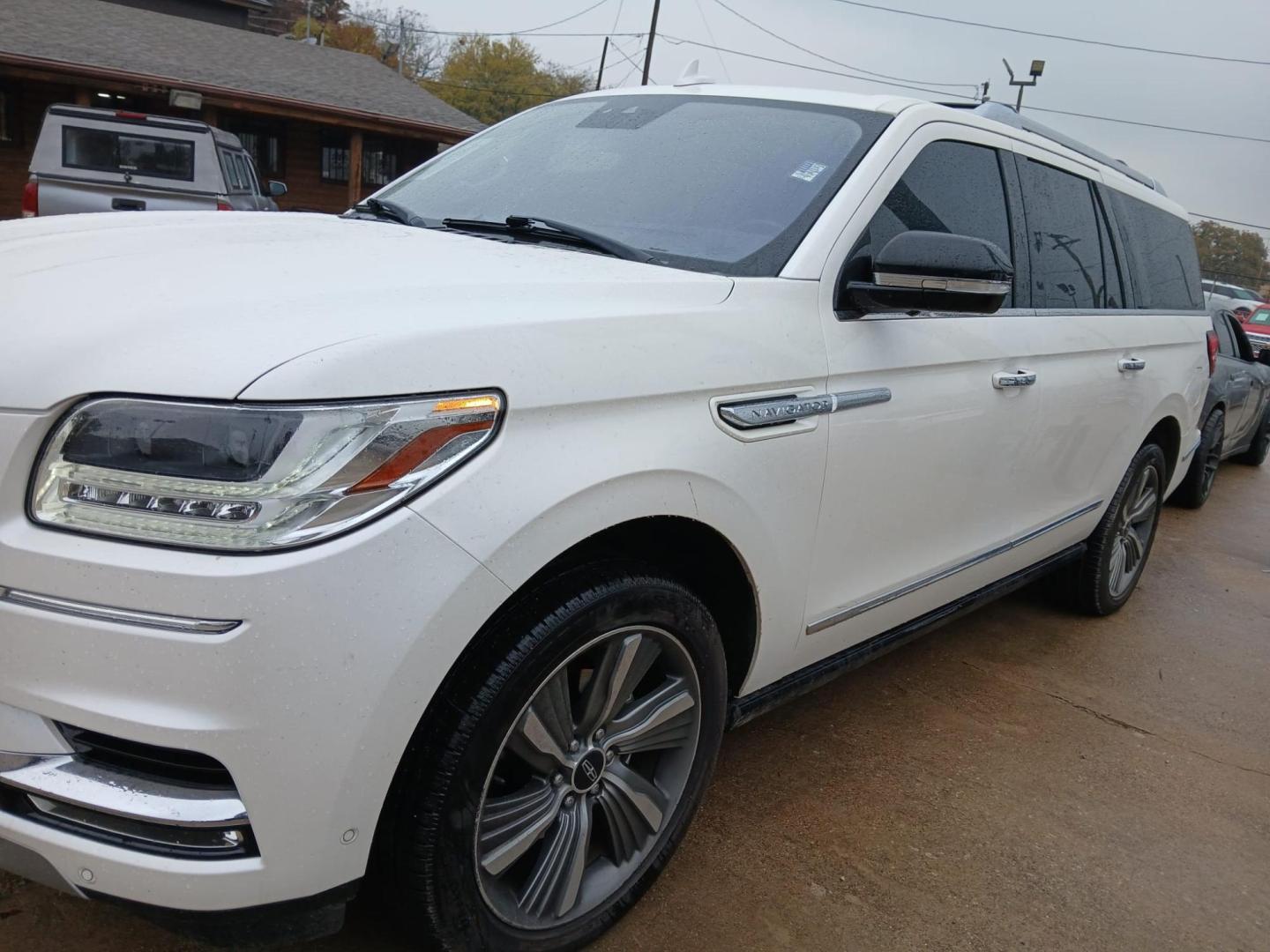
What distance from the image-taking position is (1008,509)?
11.5 feet

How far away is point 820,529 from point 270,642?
1418 mm

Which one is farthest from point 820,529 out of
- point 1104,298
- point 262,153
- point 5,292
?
point 262,153

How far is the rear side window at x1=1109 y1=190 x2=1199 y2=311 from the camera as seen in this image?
447 cm

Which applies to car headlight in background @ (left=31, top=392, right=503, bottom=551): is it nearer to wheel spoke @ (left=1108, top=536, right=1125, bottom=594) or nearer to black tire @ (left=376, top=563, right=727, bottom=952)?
black tire @ (left=376, top=563, right=727, bottom=952)

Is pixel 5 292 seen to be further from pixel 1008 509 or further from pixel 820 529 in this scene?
pixel 1008 509

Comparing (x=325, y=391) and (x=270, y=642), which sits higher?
(x=325, y=391)

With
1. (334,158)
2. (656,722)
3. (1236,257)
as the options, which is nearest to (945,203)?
(656,722)

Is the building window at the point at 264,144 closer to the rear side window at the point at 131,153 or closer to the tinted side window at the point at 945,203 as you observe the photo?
the rear side window at the point at 131,153

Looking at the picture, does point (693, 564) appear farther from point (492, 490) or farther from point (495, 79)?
point (495, 79)

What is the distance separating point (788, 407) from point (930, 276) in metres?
0.48

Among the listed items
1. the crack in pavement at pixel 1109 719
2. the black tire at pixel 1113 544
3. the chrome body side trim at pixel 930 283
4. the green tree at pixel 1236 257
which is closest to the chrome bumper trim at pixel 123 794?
the chrome body side trim at pixel 930 283

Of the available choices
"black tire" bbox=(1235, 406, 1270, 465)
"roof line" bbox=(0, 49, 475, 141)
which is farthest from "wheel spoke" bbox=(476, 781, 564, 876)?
"roof line" bbox=(0, 49, 475, 141)

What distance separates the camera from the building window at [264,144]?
21.8 m

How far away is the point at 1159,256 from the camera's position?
15.8ft
